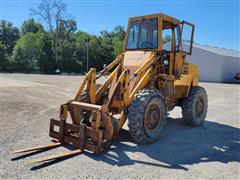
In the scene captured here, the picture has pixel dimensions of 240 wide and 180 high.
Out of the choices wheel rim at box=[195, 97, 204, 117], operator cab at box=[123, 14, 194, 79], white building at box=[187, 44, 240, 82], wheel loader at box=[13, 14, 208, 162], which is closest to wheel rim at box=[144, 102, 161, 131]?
wheel loader at box=[13, 14, 208, 162]

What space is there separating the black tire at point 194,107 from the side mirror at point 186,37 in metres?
1.17

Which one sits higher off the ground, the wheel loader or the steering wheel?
the steering wheel

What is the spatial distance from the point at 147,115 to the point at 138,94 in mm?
488

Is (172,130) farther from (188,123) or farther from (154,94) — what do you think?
(154,94)

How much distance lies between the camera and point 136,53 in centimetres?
666

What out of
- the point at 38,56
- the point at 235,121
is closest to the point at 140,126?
the point at 235,121

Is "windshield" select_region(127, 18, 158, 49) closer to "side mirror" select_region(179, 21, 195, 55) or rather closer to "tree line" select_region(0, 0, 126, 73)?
"side mirror" select_region(179, 21, 195, 55)

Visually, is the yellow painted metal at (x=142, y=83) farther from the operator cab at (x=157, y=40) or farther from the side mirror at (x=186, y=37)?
the side mirror at (x=186, y=37)

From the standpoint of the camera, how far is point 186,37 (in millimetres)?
7555

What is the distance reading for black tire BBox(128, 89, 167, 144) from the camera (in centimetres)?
541

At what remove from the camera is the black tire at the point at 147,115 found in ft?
17.7

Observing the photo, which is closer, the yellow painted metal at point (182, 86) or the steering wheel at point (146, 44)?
the steering wheel at point (146, 44)

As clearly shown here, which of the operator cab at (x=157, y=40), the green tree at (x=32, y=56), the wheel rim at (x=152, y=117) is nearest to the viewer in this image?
the wheel rim at (x=152, y=117)

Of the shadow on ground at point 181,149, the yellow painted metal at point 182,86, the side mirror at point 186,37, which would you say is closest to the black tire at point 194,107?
the yellow painted metal at point 182,86
